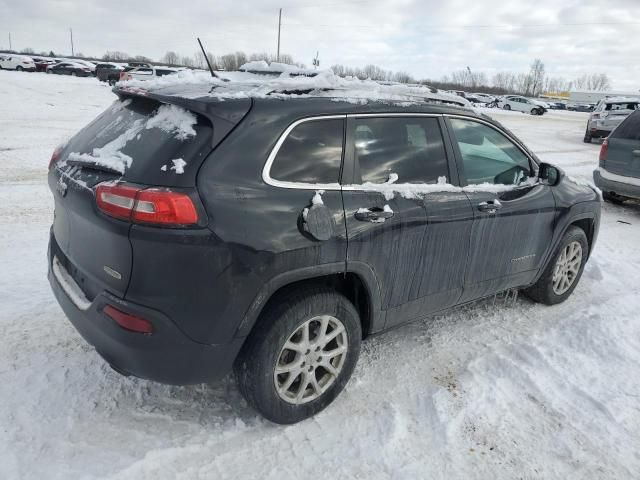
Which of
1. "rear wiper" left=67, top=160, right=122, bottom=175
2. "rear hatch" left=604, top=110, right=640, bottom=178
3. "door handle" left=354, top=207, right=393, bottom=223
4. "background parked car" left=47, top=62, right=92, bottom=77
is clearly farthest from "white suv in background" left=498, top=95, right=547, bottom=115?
"rear wiper" left=67, top=160, right=122, bottom=175

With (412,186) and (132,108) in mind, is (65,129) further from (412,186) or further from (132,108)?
(412,186)

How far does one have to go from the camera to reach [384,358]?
351 centimetres

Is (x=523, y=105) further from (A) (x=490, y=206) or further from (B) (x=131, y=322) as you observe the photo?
(B) (x=131, y=322)

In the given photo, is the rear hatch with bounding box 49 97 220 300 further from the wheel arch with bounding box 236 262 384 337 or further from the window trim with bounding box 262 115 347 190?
the wheel arch with bounding box 236 262 384 337

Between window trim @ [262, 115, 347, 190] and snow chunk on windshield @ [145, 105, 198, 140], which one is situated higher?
snow chunk on windshield @ [145, 105, 198, 140]

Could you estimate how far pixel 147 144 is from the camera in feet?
8.05

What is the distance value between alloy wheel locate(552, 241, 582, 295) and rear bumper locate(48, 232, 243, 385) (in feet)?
10.5

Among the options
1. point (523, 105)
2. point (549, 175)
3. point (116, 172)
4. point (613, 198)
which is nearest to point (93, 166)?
point (116, 172)

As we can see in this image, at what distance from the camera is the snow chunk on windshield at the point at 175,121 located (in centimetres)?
239

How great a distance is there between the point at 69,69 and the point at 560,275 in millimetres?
49436

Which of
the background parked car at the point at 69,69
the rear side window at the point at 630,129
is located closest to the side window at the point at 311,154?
the rear side window at the point at 630,129

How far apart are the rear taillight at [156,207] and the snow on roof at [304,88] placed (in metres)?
0.65

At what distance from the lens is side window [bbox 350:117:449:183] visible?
2.88 meters

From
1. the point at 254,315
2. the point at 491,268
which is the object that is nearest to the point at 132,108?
the point at 254,315
